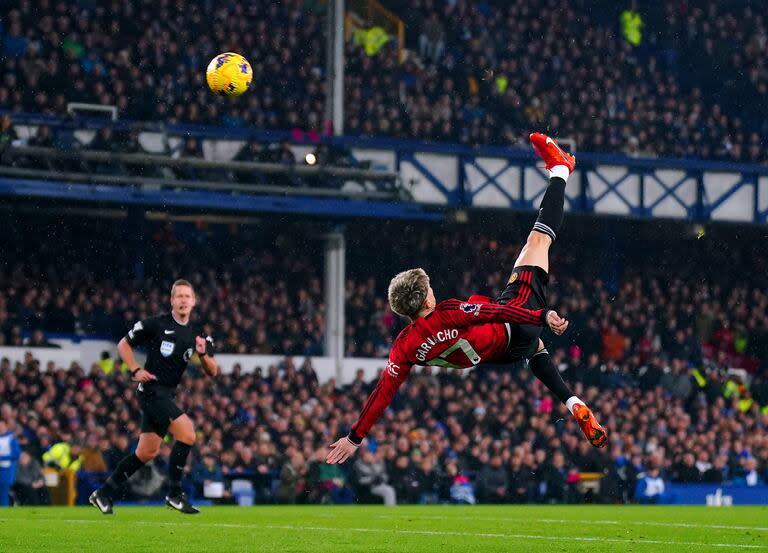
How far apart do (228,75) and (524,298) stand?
735 centimetres

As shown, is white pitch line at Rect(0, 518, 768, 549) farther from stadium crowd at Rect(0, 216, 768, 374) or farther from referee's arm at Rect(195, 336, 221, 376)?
stadium crowd at Rect(0, 216, 768, 374)

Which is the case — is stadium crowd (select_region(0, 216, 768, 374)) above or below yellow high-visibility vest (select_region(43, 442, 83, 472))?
above

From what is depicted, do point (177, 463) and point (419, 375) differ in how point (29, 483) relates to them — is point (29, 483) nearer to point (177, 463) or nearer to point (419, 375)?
point (177, 463)

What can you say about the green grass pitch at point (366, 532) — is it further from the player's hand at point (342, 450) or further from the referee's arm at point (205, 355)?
the referee's arm at point (205, 355)

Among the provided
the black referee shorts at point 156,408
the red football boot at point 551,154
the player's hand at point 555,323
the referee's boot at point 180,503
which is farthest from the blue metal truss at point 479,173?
the player's hand at point 555,323

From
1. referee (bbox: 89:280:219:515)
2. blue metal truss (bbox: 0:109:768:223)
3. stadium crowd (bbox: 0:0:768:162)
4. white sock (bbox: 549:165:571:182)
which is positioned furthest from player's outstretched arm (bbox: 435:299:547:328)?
stadium crowd (bbox: 0:0:768:162)

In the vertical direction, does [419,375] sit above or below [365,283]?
below

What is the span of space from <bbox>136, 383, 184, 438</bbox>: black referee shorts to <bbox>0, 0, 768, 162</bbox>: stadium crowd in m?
12.5

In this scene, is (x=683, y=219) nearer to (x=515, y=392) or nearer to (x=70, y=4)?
(x=515, y=392)

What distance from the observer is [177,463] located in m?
14.0

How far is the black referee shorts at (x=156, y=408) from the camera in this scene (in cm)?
1350

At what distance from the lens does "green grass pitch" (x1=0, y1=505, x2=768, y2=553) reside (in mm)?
10117

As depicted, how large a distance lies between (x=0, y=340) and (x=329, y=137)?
23.2ft

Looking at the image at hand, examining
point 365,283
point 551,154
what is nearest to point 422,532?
point 551,154
